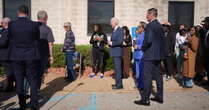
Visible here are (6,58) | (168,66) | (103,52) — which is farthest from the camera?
(103,52)

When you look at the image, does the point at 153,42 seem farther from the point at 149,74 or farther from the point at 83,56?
the point at 83,56

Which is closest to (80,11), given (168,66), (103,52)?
(103,52)

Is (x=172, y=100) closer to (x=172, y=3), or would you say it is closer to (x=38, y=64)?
(x=38, y=64)

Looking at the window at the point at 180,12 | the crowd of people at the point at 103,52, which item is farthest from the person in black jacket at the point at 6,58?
the window at the point at 180,12

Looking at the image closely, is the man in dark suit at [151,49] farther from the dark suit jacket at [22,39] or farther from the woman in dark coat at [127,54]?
the woman in dark coat at [127,54]

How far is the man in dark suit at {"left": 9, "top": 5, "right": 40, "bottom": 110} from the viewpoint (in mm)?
7426

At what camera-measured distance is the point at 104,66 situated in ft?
44.6

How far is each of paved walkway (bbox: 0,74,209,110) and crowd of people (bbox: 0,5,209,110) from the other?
323mm

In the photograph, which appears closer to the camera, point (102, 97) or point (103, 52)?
point (102, 97)

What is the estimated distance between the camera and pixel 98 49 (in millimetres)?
12867

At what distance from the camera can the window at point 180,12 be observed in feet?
53.9

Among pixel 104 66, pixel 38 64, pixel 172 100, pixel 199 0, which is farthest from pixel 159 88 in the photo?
pixel 199 0

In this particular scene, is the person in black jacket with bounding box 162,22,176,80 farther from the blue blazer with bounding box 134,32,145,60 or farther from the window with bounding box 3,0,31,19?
the window with bounding box 3,0,31,19

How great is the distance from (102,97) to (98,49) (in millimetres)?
3640
